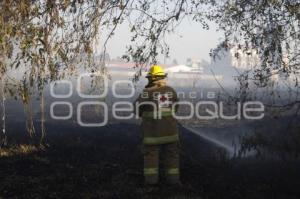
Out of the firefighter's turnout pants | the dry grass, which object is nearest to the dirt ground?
the dry grass

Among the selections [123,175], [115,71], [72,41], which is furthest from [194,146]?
[115,71]

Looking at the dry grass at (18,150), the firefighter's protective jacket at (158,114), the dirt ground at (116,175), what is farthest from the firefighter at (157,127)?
the dry grass at (18,150)

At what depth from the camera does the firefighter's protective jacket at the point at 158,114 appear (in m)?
6.30

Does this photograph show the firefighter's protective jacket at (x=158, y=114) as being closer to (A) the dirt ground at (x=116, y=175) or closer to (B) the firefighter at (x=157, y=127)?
(B) the firefighter at (x=157, y=127)

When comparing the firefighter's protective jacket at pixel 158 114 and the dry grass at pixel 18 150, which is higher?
the firefighter's protective jacket at pixel 158 114

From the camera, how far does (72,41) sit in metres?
5.81

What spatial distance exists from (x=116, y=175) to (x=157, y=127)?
4.32 feet

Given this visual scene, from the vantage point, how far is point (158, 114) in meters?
6.32

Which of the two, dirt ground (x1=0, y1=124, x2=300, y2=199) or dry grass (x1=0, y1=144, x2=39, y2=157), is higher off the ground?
dry grass (x1=0, y1=144, x2=39, y2=157)

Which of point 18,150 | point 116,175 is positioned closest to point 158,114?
point 116,175

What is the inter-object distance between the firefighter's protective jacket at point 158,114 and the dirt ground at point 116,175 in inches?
28.3

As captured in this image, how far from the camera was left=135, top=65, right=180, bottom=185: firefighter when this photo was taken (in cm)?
630

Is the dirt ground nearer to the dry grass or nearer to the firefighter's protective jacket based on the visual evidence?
the dry grass

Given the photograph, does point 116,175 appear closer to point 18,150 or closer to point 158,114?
point 158,114
